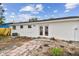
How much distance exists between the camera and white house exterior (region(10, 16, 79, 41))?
5523 millimetres

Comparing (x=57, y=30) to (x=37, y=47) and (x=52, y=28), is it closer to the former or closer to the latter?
(x=52, y=28)

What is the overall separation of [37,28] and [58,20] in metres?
0.53

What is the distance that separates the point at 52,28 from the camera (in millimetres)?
5645

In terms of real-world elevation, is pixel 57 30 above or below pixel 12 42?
above

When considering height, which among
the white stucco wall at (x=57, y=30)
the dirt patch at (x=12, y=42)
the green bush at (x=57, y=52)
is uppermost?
the white stucco wall at (x=57, y=30)

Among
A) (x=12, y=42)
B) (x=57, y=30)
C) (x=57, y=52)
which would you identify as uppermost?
(x=57, y=30)

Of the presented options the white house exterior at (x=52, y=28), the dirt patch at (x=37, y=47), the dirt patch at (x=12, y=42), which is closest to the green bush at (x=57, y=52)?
the dirt patch at (x=37, y=47)

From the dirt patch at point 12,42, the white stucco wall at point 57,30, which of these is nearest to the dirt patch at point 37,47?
the dirt patch at point 12,42

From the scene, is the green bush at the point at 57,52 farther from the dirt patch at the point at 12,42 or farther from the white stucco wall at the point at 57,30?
the dirt patch at the point at 12,42

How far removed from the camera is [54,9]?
5.57 meters

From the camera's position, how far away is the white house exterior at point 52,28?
552 cm

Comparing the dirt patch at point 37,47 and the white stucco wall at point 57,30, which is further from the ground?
the white stucco wall at point 57,30

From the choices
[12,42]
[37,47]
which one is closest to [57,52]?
[37,47]

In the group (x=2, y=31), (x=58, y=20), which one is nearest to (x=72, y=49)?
(x=58, y=20)
